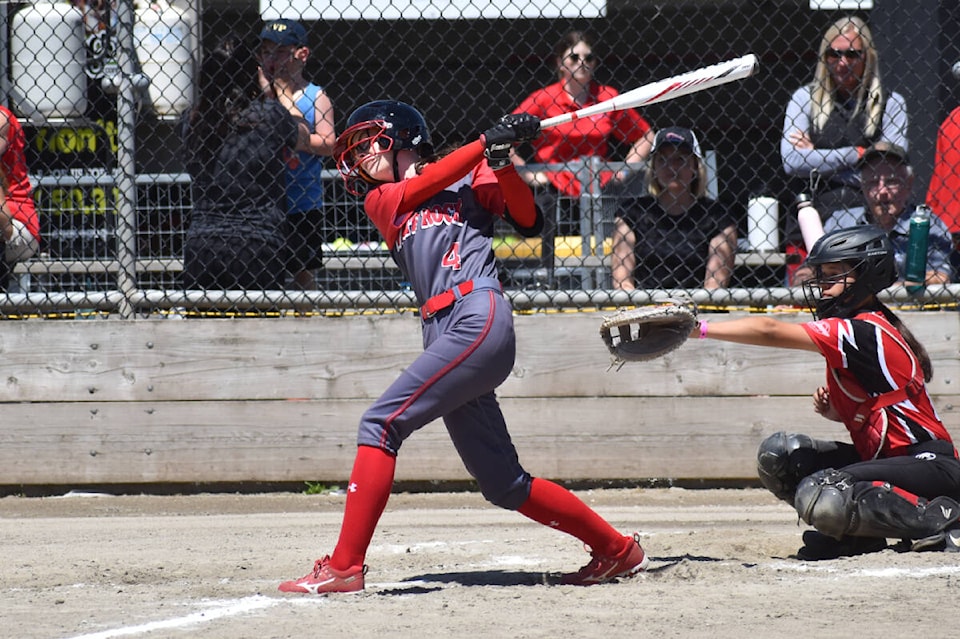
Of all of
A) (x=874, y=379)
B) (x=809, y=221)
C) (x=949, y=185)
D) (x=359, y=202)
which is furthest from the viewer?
(x=359, y=202)

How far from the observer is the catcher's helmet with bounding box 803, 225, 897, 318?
179 inches

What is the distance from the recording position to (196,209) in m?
6.43

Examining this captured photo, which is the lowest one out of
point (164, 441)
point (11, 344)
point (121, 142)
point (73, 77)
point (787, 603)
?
point (787, 603)

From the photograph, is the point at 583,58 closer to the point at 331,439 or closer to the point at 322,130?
the point at 322,130

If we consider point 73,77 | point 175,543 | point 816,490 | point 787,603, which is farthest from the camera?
point 73,77

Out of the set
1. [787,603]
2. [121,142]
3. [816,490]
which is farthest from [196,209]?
[787,603]

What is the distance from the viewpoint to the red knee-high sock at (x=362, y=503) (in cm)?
388

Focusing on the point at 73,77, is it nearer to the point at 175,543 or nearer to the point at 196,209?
the point at 196,209

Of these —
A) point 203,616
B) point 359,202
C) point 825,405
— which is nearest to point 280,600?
point 203,616

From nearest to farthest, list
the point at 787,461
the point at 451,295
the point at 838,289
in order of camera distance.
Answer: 1. the point at 451,295
2. the point at 838,289
3. the point at 787,461

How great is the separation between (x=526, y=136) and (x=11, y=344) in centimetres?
375

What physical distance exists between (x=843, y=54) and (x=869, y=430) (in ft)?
8.76

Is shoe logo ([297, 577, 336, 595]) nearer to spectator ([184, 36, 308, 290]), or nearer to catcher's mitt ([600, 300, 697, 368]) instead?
catcher's mitt ([600, 300, 697, 368])

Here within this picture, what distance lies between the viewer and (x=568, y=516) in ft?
13.5
